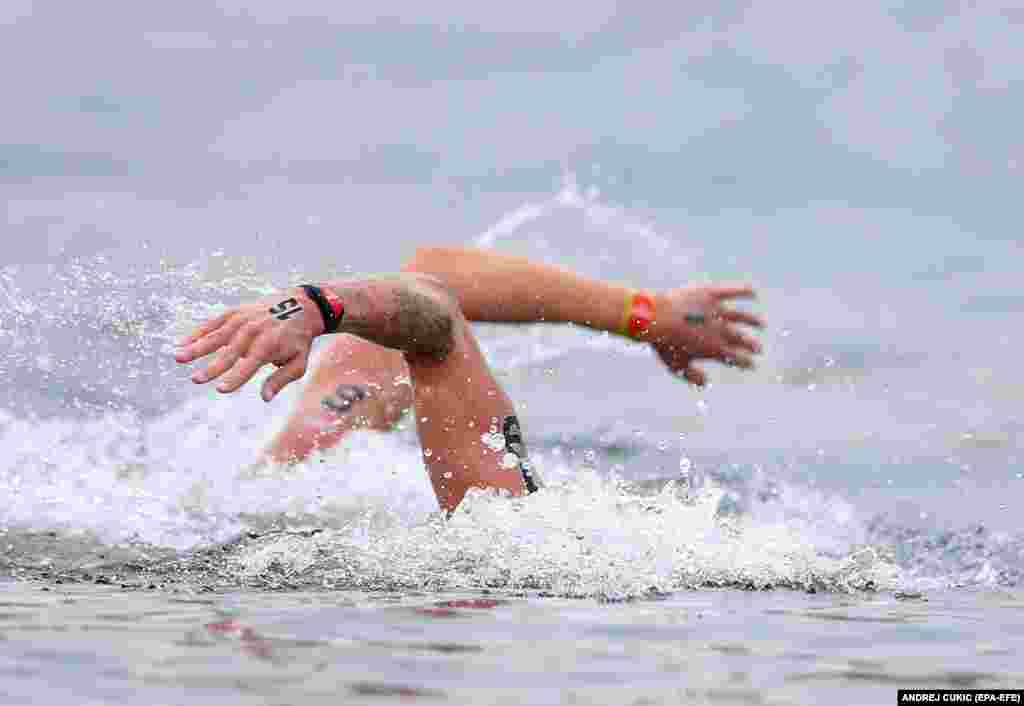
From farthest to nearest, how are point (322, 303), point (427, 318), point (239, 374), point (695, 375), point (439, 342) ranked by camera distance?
point (695, 375) < point (439, 342) < point (427, 318) < point (322, 303) < point (239, 374)

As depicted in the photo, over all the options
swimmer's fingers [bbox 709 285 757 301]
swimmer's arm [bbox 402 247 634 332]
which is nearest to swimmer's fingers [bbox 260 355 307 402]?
swimmer's arm [bbox 402 247 634 332]

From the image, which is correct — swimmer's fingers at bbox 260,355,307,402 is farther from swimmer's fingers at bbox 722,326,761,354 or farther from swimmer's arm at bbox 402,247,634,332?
swimmer's fingers at bbox 722,326,761,354

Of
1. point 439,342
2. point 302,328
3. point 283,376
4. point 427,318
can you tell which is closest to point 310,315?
point 302,328

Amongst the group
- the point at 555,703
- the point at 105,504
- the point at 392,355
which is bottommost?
the point at 555,703

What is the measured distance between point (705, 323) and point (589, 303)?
0.56 metres

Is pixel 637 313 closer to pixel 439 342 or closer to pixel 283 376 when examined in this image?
pixel 439 342

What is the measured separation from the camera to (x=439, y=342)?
7457 millimetres

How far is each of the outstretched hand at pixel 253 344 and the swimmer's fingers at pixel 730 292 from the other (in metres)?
3.31

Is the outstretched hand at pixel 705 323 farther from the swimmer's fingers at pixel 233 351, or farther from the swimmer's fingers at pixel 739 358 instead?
the swimmer's fingers at pixel 233 351

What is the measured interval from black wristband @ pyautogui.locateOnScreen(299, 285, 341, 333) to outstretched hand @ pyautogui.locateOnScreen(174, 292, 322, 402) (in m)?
0.16

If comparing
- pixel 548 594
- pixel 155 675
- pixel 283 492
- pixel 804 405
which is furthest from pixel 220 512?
pixel 804 405

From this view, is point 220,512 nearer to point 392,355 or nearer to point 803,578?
point 392,355

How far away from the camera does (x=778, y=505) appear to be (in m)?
12.3

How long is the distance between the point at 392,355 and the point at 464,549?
2.50m
